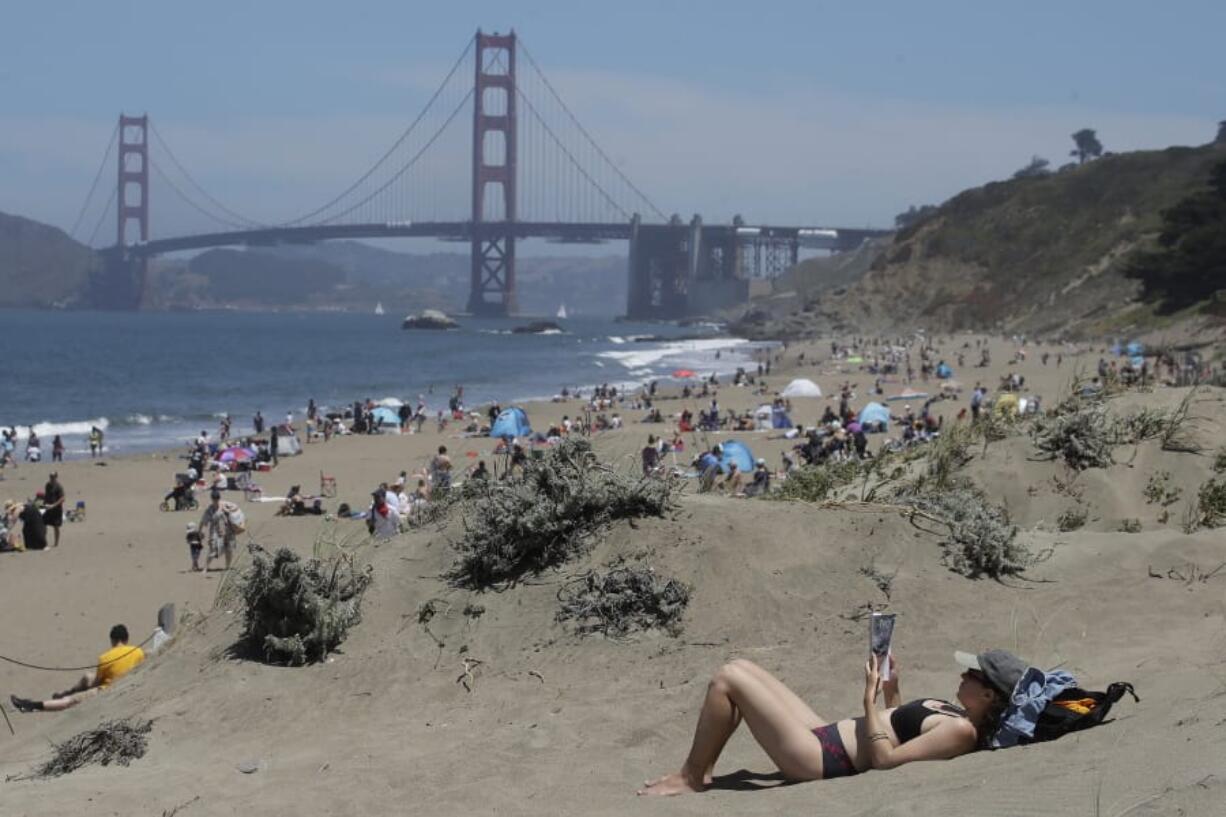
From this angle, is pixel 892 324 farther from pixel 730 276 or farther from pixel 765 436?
pixel 730 276

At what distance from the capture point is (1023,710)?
164 inches

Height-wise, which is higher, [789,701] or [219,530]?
[789,701]

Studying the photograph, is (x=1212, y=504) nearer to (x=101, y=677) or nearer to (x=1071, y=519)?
(x=1071, y=519)

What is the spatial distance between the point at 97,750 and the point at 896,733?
2995mm

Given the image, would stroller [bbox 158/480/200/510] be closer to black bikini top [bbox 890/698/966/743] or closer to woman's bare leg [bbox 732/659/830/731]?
woman's bare leg [bbox 732/659/830/731]

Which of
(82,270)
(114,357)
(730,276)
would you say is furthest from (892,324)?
(82,270)

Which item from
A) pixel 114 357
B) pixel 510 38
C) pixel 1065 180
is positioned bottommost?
pixel 114 357

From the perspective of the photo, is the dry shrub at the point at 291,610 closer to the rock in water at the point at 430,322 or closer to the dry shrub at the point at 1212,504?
the dry shrub at the point at 1212,504

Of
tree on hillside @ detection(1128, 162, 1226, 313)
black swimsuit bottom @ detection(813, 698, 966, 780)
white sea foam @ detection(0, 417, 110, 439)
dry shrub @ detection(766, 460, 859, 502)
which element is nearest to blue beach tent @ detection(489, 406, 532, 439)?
white sea foam @ detection(0, 417, 110, 439)

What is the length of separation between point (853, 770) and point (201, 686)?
9.67ft

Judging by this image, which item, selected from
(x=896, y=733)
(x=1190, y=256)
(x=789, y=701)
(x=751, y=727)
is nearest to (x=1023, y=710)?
(x=896, y=733)

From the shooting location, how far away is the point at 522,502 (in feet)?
21.2

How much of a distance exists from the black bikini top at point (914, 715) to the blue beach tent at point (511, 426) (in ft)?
68.6

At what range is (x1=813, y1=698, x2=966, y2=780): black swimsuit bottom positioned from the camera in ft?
13.9
